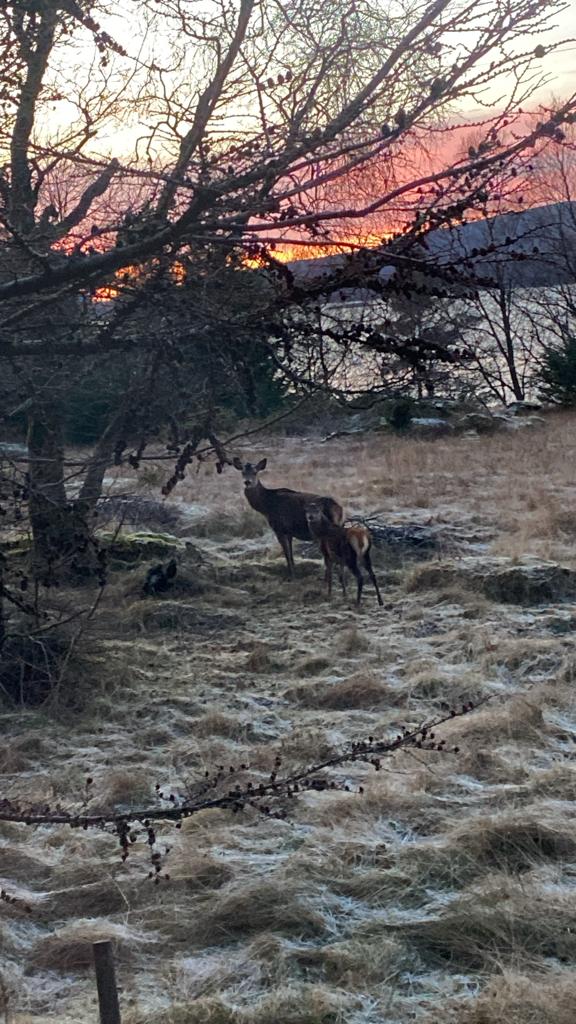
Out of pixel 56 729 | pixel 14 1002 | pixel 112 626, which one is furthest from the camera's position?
pixel 112 626

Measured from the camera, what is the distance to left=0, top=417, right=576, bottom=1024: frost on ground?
160 inches

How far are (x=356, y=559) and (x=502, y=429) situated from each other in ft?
47.6

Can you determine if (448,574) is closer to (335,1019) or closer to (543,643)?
(543,643)

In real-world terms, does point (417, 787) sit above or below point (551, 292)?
below

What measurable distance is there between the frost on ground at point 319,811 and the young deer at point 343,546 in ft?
1.18

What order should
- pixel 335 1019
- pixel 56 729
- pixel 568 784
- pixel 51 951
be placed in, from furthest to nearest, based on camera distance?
pixel 56 729 → pixel 568 784 → pixel 51 951 → pixel 335 1019

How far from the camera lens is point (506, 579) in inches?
412

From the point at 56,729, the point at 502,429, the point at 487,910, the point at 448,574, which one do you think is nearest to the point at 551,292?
the point at 502,429

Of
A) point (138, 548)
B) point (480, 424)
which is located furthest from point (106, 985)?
point (480, 424)

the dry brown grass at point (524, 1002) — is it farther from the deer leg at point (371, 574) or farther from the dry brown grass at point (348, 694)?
the deer leg at point (371, 574)

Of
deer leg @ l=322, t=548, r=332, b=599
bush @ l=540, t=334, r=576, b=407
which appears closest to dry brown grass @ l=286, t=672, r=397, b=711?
deer leg @ l=322, t=548, r=332, b=599

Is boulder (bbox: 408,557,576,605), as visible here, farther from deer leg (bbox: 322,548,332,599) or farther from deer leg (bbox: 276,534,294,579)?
deer leg (bbox: 276,534,294,579)

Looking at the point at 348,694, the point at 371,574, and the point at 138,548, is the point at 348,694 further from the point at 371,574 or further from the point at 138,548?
the point at 138,548

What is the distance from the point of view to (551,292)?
35094mm
